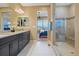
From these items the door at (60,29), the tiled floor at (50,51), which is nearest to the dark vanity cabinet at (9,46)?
the tiled floor at (50,51)

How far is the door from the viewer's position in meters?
11.1

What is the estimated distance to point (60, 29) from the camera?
36.9 feet

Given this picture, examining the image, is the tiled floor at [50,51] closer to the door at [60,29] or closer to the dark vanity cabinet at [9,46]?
the dark vanity cabinet at [9,46]

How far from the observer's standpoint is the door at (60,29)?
11078mm

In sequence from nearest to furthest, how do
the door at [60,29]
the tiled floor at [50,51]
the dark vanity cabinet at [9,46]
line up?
the dark vanity cabinet at [9,46], the tiled floor at [50,51], the door at [60,29]

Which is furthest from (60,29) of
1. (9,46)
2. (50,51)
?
(9,46)

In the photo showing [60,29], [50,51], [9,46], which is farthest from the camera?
[60,29]

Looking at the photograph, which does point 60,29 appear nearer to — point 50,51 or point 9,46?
point 50,51

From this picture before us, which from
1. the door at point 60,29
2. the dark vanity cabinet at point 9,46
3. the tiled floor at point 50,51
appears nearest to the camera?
the dark vanity cabinet at point 9,46

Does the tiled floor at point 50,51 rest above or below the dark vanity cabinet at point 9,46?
below

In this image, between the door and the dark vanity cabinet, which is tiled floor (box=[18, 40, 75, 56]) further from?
the door

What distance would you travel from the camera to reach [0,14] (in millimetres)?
11883

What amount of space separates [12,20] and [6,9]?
1.25 meters

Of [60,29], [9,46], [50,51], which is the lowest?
[50,51]
